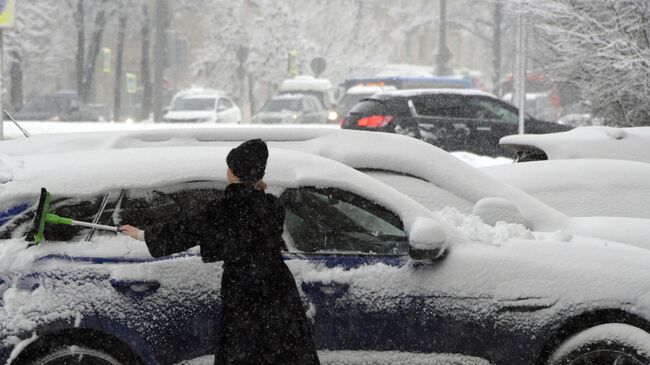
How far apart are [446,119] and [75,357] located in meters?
13.1

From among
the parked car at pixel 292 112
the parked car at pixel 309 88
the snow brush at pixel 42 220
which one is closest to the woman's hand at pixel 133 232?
the snow brush at pixel 42 220

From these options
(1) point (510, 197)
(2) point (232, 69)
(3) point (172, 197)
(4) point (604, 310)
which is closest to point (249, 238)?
(3) point (172, 197)

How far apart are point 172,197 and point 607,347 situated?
6.53 feet

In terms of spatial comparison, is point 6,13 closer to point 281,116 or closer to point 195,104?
point 281,116

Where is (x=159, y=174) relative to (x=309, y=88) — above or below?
above

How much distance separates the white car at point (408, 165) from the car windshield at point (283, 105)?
24567mm

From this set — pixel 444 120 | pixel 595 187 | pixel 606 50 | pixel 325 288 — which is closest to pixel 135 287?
pixel 325 288

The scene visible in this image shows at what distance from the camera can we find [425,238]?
418cm

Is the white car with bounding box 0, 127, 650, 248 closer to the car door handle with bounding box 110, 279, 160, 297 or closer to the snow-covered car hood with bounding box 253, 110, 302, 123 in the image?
the car door handle with bounding box 110, 279, 160, 297

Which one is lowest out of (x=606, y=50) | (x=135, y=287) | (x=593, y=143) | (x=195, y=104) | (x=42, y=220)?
(x=195, y=104)

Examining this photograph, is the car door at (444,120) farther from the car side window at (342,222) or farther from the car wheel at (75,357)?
the car wheel at (75,357)

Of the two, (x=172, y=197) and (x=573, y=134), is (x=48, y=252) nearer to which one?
(x=172, y=197)

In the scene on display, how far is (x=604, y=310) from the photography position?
4.41m

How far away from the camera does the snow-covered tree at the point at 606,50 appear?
1458cm
